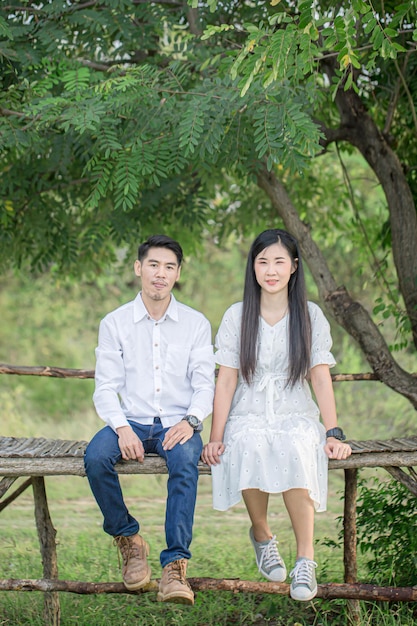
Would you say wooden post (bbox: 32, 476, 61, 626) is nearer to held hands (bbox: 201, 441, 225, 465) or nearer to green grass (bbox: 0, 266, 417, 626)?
green grass (bbox: 0, 266, 417, 626)

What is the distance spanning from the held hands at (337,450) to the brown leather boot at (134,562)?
85cm

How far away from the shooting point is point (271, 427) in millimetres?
3459

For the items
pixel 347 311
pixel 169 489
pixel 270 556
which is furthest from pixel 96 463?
Result: pixel 347 311

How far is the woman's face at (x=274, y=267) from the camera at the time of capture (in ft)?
11.7

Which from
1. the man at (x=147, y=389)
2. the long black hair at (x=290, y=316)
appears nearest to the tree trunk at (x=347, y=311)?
the long black hair at (x=290, y=316)

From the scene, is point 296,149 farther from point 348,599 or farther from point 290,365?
point 348,599

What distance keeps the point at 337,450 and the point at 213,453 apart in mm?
514

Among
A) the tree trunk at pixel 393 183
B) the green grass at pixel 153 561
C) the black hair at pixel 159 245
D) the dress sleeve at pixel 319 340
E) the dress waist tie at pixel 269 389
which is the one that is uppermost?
the tree trunk at pixel 393 183

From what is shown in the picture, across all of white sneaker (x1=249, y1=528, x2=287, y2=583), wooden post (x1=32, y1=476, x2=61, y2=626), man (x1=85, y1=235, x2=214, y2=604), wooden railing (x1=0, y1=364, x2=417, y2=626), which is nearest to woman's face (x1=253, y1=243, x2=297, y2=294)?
man (x1=85, y1=235, x2=214, y2=604)

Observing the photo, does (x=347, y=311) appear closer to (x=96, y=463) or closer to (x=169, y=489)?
(x=169, y=489)

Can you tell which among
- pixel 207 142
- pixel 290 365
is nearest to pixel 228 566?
pixel 290 365

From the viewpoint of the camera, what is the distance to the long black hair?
142 inches

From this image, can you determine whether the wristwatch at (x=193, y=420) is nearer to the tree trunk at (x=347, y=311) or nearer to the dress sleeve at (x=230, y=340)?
the dress sleeve at (x=230, y=340)

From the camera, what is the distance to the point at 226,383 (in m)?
3.67
